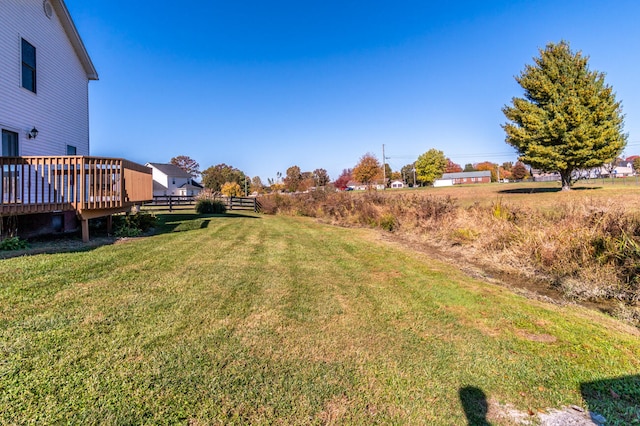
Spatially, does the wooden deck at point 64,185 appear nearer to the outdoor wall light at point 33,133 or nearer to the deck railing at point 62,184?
the deck railing at point 62,184

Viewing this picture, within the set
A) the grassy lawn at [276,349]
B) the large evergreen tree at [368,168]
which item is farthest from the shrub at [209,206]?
the large evergreen tree at [368,168]

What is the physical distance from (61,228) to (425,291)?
8697 mm

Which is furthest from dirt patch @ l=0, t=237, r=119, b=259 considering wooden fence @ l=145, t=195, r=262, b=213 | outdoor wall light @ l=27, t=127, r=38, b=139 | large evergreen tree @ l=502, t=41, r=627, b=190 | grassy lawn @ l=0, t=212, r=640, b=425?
large evergreen tree @ l=502, t=41, r=627, b=190

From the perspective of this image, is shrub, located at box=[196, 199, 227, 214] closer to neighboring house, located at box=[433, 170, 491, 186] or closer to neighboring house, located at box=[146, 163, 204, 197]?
neighboring house, located at box=[146, 163, 204, 197]

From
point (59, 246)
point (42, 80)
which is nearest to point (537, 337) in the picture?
point (59, 246)

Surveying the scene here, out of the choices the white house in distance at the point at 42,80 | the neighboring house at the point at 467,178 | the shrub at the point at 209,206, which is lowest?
the shrub at the point at 209,206

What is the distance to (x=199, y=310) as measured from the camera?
12.1 feet

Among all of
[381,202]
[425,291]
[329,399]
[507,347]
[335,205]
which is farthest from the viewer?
[335,205]

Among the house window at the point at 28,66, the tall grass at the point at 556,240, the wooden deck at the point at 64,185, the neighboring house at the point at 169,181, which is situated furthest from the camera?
the neighboring house at the point at 169,181

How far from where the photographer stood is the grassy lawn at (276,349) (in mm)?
2230

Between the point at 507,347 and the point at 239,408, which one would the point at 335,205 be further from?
the point at 239,408

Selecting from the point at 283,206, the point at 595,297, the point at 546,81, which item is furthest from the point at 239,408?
the point at 546,81

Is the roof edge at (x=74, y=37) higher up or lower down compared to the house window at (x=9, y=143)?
higher up

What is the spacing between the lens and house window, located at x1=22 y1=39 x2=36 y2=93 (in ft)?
29.1
